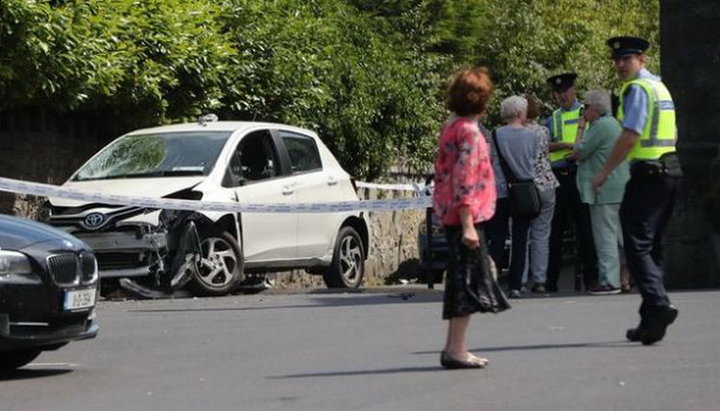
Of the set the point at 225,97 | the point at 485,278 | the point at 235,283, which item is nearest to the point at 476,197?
the point at 485,278

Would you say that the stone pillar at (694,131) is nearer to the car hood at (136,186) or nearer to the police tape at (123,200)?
the police tape at (123,200)

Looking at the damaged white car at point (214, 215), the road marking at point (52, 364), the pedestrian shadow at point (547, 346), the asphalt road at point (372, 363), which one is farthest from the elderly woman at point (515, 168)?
the road marking at point (52, 364)

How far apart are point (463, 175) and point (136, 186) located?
24.9 ft

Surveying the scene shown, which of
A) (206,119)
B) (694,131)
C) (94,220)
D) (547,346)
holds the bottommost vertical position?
(547,346)

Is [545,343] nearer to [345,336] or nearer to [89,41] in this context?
[345,336]

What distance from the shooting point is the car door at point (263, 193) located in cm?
1831

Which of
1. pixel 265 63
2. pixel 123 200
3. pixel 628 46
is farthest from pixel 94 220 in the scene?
pixel 628 46

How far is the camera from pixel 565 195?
17859 mm

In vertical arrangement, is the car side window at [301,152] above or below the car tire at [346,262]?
above

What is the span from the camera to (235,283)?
17.9 m

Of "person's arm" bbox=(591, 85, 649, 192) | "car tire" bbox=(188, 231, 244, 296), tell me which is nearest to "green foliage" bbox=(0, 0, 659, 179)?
"car tire" bbox=(188, 231, 244, 296)

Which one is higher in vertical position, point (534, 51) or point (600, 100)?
point (534, 51)

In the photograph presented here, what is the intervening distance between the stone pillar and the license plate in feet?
27.3

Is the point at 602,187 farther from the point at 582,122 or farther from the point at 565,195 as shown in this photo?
the point at 582,122
